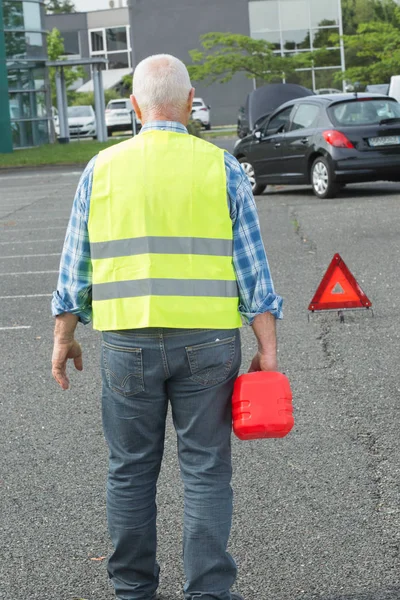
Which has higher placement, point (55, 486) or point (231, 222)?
point (231, 222)

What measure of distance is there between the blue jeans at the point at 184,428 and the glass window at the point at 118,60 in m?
88.2

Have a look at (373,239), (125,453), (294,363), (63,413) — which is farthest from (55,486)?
(373,239)

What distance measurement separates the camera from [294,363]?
7.30m

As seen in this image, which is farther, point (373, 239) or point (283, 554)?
point (373, 239)

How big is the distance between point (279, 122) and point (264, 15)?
45216 millimetres

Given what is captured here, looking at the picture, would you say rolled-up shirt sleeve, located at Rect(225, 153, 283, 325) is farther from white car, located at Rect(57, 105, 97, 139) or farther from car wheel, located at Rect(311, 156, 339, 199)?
white car, located at Rect(57, 105, 97, 139)

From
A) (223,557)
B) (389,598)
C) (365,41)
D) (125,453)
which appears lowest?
(389,598)

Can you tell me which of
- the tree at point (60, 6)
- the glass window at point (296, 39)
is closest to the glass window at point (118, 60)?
the glass window at point (296, 39)

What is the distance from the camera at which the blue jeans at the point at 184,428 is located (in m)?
3.38

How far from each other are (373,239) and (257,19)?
171 ft

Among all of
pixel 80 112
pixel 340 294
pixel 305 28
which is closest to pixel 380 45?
pixel 80 112

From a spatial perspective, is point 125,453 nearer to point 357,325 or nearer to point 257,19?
point 357,325

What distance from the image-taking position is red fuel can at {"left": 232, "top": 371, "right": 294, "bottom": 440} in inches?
133

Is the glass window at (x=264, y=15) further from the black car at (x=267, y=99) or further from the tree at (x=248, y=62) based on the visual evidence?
the black car at (x=267, y=99)
